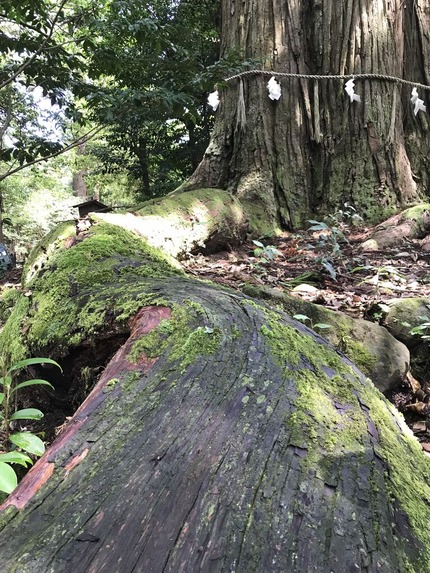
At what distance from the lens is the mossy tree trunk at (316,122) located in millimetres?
4711

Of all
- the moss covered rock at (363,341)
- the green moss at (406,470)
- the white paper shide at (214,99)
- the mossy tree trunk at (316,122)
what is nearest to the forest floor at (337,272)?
the moss covered rock at (363,341)

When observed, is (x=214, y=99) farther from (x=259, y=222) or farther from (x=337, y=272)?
(x=337, y=272)

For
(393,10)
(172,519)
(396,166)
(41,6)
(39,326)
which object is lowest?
(172,519)

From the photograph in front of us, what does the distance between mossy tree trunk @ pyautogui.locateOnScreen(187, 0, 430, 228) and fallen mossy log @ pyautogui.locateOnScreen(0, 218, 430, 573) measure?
141 inches

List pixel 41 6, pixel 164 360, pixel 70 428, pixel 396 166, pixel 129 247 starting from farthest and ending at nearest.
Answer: pixel 396 166, pixel 41 6, pixel 129 247, pixel 164 360, pixel 70 428

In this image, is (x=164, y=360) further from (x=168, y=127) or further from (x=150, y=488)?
(x=168, y=127)

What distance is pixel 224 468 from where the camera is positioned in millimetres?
834

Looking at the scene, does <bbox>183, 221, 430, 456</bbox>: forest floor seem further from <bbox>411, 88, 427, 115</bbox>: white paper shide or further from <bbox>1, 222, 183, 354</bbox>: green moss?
<bbox>411, 88, 427, 115</bbox>: white paper shide

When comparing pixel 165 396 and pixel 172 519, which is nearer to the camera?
pixel 172 519

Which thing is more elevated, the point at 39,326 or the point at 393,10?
the point at 393,10

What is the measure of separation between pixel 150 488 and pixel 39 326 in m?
1.20

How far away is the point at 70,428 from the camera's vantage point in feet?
3.24

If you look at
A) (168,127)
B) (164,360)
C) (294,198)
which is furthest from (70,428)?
(168,127)

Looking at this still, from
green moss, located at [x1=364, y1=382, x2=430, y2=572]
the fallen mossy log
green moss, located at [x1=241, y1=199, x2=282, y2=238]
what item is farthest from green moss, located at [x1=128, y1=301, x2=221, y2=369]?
green moss, located at [x1=241, y1=199, x2=282, y2=238]
